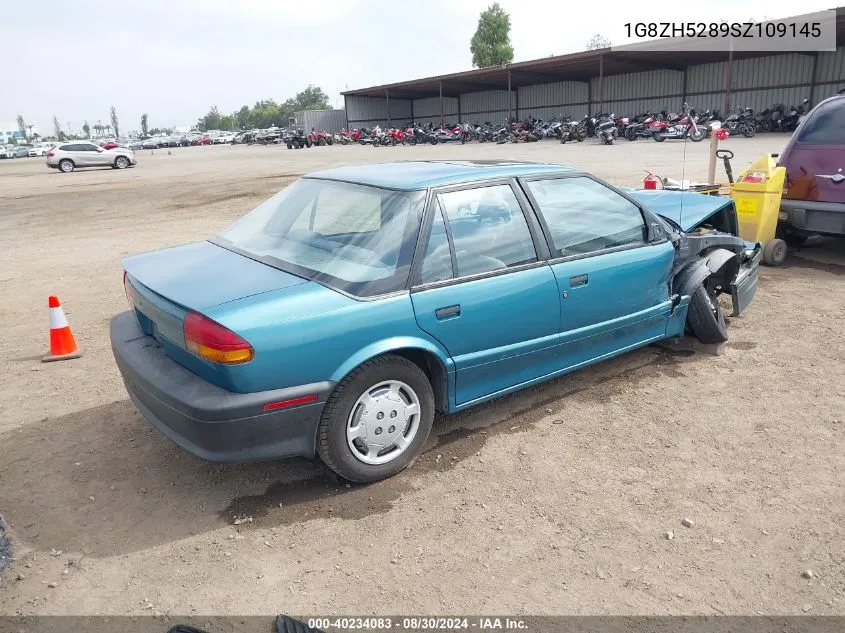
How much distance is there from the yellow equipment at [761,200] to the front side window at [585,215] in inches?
136

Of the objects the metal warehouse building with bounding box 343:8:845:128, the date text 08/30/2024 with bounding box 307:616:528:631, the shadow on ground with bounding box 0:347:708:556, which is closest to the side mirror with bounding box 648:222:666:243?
the shadow on ground with bounding box 0:347:708:556

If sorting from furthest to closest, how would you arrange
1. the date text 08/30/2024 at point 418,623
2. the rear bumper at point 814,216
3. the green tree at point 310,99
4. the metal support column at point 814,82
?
the green tree at point 310,99 < the metal support column at point 814,82 < the rear bumper at point 814,216 < the date text 08/30/2024 at point 418,623

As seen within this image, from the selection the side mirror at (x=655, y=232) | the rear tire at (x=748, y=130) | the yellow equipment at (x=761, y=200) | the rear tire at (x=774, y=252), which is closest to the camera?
the side mirror at (x=655, y=232)

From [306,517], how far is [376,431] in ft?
1.71

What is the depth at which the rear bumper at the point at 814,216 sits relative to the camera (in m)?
6.77

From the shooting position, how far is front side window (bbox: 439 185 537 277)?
3.42 metres

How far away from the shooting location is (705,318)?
4.69 metres

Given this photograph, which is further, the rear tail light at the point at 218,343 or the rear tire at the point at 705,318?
the rear tire at the point at 705,318

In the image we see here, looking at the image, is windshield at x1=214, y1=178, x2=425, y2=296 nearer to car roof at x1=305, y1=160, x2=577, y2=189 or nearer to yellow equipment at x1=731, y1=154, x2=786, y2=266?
car roof at x1=305, y1=160, x2=577, y2=189

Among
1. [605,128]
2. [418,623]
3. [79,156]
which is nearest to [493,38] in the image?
[605,128]

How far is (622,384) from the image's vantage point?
4352 mm

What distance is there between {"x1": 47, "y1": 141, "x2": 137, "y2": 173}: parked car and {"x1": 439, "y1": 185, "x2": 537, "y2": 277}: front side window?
105 ft

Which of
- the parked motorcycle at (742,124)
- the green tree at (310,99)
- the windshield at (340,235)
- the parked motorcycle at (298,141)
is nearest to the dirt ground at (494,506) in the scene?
the windshield at (340,235)

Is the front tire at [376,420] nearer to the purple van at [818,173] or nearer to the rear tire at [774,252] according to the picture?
the rear tire at [774,252]
